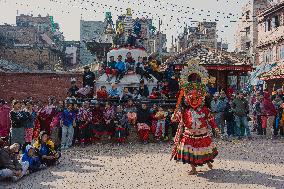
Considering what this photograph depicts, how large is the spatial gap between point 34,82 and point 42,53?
18.8 meters

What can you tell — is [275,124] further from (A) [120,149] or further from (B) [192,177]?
(B) [192,177]

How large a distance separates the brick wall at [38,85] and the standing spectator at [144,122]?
8.86m

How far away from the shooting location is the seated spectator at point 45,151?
9758 millimetres

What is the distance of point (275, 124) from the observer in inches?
592

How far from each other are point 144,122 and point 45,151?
4.63 m

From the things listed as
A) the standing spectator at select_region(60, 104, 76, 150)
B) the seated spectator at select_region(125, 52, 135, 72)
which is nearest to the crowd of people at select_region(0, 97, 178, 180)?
the standing spectator at select_region(60, 104, 76, 150)

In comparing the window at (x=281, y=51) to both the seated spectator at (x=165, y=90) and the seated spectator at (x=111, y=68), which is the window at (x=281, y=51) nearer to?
the seated spectator at (x=165, y=90)

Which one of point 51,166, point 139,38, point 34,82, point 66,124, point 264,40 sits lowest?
point 51,166

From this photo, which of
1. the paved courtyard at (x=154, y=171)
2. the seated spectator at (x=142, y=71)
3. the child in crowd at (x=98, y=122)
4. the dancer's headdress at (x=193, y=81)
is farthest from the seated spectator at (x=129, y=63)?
the dancer's headdress at (x=193, y=81)

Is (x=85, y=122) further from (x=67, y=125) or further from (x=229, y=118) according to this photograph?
(x=229, y=118)

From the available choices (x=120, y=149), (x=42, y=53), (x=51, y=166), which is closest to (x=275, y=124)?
(x=120, y=149)

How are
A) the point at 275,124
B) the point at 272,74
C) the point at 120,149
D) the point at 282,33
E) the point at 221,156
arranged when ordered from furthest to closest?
the point at 282,33, the point at 272,74, the point at 275,124, the point at 120,149, the point at 221,156

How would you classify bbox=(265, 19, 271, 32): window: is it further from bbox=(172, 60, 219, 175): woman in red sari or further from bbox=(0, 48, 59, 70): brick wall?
bbox=(172, 60, 219, 175): woman in red sari

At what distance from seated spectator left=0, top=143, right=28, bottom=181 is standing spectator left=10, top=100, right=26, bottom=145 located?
10.4 feet
